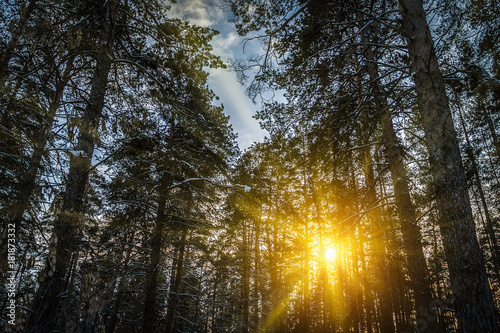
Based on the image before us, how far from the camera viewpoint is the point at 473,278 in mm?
2775

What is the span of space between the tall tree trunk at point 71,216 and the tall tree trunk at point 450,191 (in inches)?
222

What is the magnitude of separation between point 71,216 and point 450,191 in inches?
246

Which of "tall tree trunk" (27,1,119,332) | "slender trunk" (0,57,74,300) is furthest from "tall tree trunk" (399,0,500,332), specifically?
"slender trunk" (0,57,74,300)

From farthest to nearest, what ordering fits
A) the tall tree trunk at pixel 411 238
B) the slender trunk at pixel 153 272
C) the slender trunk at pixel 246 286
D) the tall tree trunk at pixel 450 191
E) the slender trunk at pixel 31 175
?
1. the slender trunk at pixel 246 286
2. the slender trunk at pixel 153 272
3. the tall tree trunk at pixel 411 238
4. the slender trunk at pixel 31 175
5. the tall tree trunk at pixel 450 191

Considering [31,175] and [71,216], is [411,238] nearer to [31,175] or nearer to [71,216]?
[71,216]

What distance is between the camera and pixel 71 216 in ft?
13.5

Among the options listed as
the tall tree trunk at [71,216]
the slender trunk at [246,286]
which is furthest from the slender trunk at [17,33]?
the slender trunk at [246,286]

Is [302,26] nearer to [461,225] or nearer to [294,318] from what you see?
[461,225]

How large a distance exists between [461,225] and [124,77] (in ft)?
26.7

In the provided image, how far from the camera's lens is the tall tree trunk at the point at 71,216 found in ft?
11.7

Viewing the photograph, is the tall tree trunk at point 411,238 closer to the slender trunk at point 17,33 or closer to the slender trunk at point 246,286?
the slender trunk at point 17,33

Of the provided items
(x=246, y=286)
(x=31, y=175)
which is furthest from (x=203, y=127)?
(x=246, y=286)

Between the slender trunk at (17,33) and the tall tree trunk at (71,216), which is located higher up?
the slender trunk at (17,33)

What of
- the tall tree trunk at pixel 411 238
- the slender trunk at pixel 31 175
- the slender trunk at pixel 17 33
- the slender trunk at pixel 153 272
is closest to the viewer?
the slender trunk at pixel 17 33
